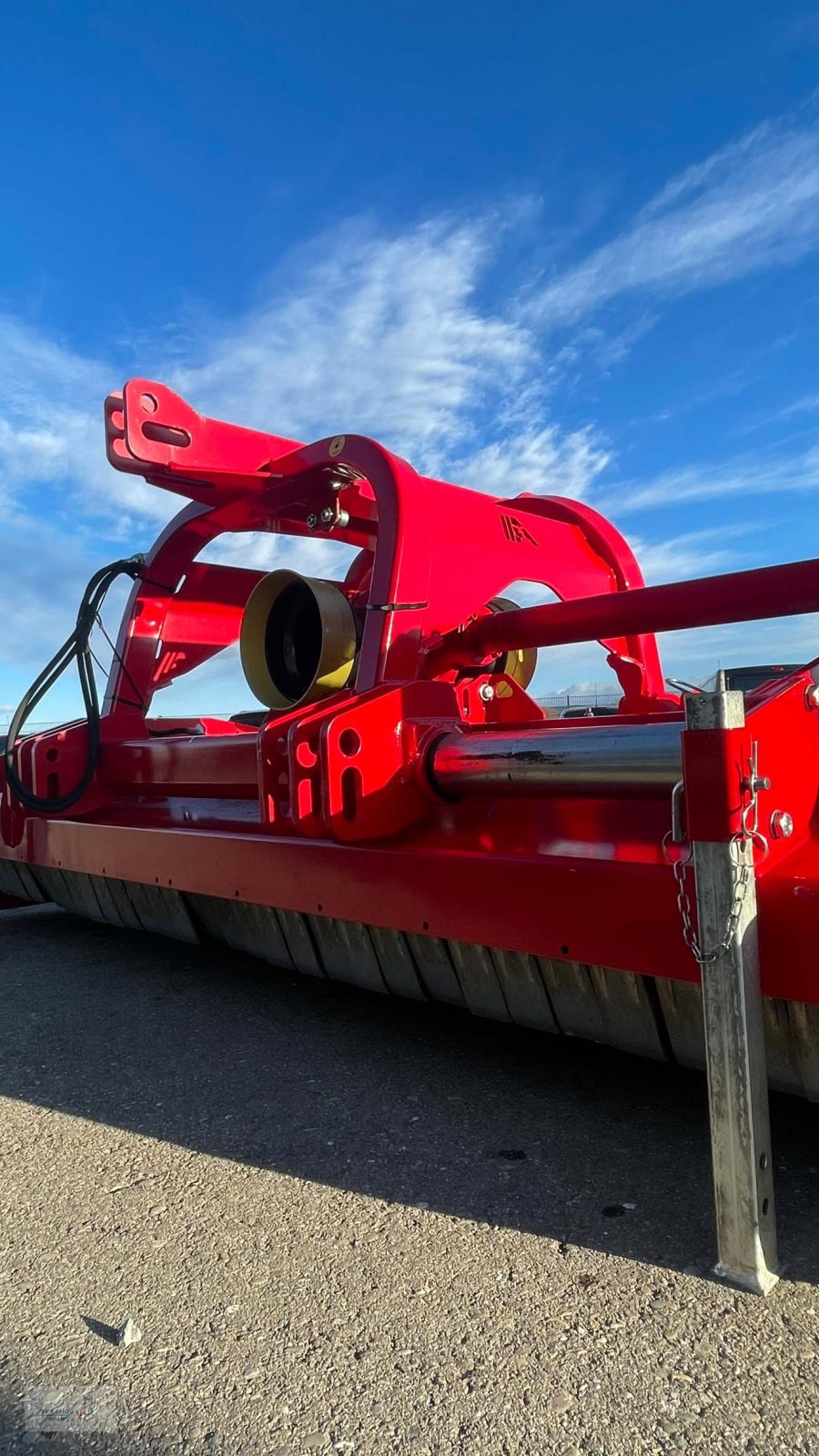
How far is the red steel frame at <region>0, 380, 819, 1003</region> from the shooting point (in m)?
1.97

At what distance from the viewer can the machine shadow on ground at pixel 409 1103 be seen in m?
1.98

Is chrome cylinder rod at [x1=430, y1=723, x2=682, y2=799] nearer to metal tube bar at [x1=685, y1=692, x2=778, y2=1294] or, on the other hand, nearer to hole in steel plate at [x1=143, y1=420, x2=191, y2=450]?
metal tube bar at [x1=685, y1=692, x2=778, y2=1294]

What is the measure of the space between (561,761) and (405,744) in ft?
1.73

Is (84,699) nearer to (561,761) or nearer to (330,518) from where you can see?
(330,518)

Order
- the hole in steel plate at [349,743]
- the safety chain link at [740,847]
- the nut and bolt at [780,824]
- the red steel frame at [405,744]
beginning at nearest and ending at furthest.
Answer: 1. the safety chain link at [740,847]
2. the nut and bolt at [780,824]
3. the red steel frame at [405,744]
4. the hole in steel plate at [349,743]

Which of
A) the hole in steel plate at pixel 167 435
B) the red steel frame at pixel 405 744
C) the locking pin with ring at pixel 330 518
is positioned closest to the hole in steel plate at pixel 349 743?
the red steel frame at pixel 405 744

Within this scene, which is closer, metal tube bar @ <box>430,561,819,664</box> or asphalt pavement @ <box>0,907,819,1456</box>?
asphalt pavement @ <box>0,907,819,1456</box>

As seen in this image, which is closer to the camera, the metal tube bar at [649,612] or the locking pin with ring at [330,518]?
the metal tube bar at [649,612]

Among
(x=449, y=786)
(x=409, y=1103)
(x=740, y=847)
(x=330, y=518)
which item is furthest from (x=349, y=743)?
(x=330, y=518)

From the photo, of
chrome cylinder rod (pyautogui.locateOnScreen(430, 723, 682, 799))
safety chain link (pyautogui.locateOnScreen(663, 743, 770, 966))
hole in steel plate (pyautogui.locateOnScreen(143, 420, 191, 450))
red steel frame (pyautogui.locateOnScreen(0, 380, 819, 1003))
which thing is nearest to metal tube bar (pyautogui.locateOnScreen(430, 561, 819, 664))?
red steel frame (pyautogui.locateOnScreen(0, 380, 819, 1003))

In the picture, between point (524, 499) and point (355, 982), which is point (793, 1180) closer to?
point (355, 982)

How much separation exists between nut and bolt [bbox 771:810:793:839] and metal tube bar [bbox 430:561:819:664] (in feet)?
3.29

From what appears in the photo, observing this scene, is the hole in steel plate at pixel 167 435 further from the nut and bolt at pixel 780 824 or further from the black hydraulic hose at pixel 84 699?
the nut and bolt at pixel 780 824

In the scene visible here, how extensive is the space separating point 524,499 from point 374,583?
5.00 ft
